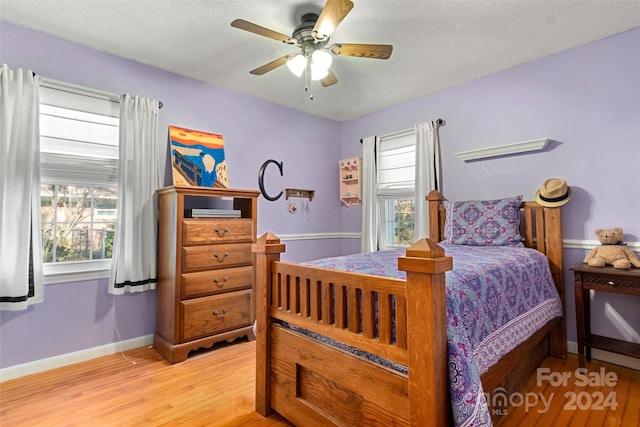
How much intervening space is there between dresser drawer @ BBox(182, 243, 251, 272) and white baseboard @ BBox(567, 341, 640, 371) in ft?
8.81

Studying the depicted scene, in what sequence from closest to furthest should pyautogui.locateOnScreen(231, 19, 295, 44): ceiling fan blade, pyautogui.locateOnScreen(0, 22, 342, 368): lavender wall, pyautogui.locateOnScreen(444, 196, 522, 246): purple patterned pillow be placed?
pyautogui.locateOnScreen(231, 19, 295, 44): ceiling fan blade, pyautogui.locateOnScreen(0, 22, 342, 368): lavender wall, pyautogui.locateOnScreen(444, 196, 522, 246): purple patterned pillow

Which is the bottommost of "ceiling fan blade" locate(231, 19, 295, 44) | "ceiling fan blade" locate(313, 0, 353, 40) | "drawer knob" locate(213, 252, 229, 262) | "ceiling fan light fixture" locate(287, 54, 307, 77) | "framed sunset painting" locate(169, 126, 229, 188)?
"drawer knob" locate(213, 252, 229, 262)

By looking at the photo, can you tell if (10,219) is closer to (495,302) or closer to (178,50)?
(178,50)

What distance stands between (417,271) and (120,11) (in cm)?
241

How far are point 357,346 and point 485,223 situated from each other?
1.88 meters

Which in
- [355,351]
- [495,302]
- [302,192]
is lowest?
[355,351]

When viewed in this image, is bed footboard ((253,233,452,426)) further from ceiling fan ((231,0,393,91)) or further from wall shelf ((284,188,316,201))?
wall shelf ((284,188,316,201))

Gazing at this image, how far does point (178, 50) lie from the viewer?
2533mm

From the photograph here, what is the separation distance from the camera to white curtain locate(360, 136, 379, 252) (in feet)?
12.4

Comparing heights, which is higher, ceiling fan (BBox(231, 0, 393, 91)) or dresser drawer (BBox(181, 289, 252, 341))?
ceiling fan (BBox(231, 0, 393, 91))

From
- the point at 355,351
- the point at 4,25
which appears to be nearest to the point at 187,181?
the point at 4,25

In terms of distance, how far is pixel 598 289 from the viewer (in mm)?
2121

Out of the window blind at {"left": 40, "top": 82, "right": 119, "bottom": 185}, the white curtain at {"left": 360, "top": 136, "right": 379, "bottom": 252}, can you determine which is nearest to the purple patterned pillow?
the white curtain at {"left": 360, "top": 136, "right": 379, "bottom": 252}

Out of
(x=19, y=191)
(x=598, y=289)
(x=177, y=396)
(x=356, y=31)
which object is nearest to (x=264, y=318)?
(x=177, y=396)
